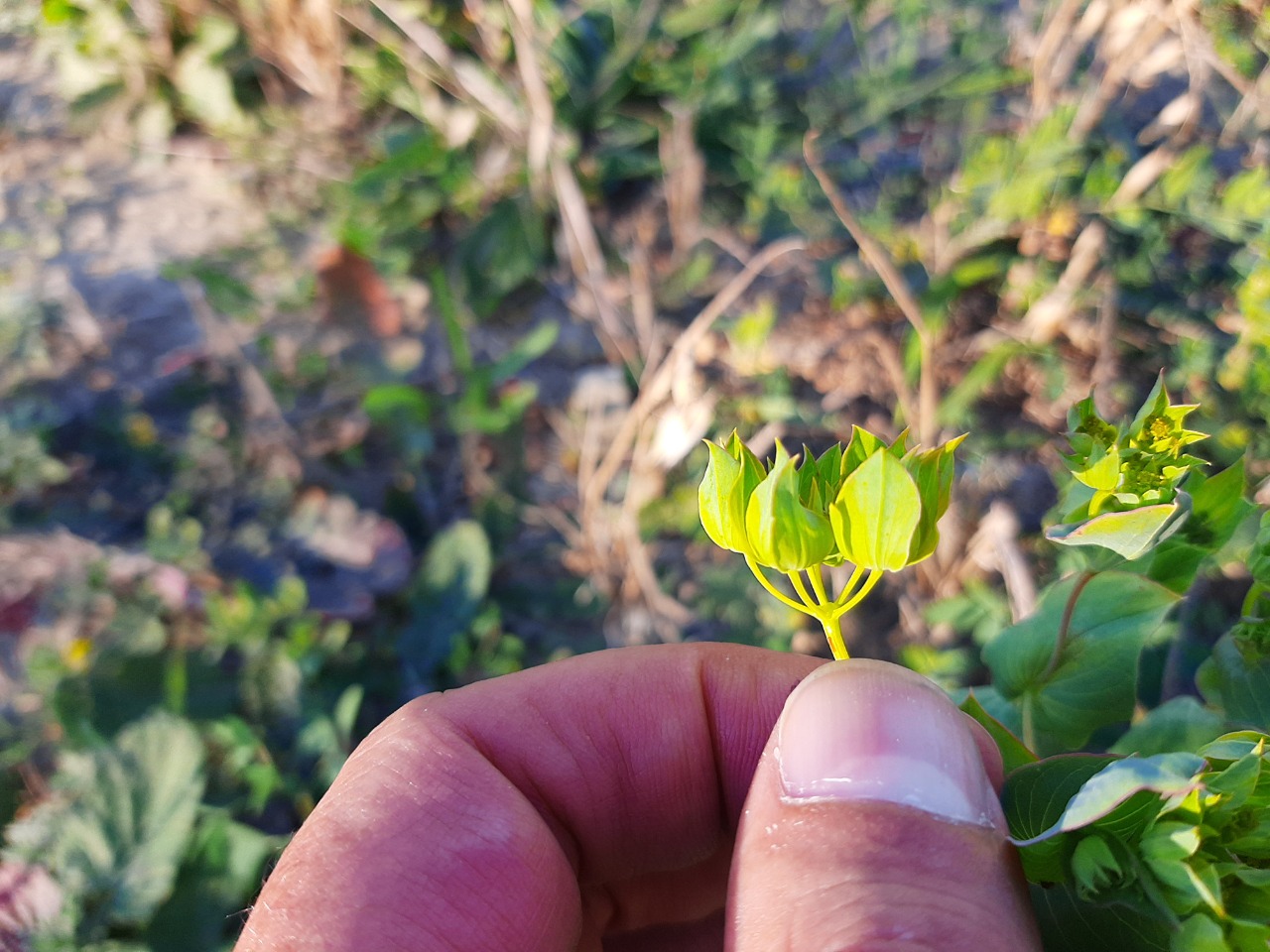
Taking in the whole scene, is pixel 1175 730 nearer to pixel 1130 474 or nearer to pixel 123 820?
pixel 1130 474

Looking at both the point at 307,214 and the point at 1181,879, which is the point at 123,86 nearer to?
the point at 307,214

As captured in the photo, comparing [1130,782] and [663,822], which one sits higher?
[1130,782]

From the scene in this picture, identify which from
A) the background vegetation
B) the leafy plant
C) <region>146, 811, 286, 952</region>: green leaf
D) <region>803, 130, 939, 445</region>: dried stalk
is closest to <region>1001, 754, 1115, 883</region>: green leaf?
the leafy plant

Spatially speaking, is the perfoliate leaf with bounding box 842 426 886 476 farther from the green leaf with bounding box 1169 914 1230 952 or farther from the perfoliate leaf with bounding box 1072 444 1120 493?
the green leaf with bounding box 1169 914 1230 952

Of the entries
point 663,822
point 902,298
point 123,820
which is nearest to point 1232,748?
point 663,822

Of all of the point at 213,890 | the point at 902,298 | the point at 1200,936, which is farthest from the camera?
the point at 902,298

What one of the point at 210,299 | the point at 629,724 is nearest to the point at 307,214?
the point at 210,299

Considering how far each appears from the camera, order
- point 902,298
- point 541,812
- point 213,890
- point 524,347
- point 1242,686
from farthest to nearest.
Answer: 1. point 524,347
2. point 902,298
3. point 213,890
4. point 541,812
5. point 1242,686
